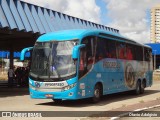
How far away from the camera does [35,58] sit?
1557 centimetres

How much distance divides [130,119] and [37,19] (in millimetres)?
14468

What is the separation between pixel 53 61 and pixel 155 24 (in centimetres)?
9846

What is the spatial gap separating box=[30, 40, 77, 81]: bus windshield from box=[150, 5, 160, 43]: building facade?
312ft

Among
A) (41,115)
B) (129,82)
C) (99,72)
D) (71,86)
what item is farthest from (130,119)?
(129,82)

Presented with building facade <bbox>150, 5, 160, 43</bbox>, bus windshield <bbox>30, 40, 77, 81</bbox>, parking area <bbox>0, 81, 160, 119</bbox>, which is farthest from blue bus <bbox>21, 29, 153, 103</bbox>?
building facade <bbox>150, 5, 160, 43</bbox>

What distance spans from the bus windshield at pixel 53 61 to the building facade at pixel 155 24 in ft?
312

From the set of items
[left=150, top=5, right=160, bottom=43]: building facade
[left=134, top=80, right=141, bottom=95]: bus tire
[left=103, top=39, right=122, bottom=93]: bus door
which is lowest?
[left=134, top=80, right=141, bottom=95]: bus tire

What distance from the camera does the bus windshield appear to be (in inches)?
584

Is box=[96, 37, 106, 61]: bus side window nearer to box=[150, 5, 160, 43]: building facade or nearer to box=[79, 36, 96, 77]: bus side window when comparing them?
box=[79, 36, 96, 77]: bus side window

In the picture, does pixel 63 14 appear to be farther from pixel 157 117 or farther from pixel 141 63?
pixel 157 117

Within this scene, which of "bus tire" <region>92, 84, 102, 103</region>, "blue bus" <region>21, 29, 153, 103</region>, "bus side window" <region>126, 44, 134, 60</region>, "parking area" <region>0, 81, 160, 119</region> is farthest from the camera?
"bus side window" <region>126, 44, 134, 60</region>

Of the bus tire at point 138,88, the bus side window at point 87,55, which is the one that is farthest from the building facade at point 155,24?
the bus side window at point 87,55

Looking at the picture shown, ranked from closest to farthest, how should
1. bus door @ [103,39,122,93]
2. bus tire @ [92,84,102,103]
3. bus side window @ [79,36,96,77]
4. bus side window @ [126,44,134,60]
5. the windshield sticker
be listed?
bus side window @ [79,36,96,77] < bus tire @ [92,84,102,103] < the windshield sticker < bus door @ [103,39,122,93] < bus side window @ [126,44,134,60]

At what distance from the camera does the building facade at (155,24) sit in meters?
111
